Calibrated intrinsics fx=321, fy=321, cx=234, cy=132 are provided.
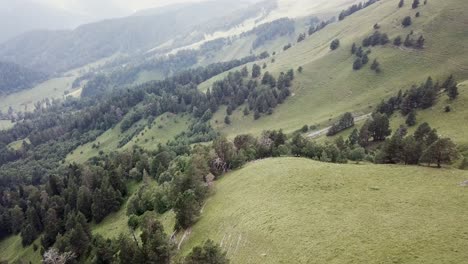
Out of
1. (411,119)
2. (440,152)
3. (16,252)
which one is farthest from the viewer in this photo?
(411,119)

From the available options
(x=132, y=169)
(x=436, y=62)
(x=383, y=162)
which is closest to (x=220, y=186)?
(x=383, y=162)

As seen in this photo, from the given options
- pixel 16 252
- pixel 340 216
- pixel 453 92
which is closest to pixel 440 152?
pixel 340 216

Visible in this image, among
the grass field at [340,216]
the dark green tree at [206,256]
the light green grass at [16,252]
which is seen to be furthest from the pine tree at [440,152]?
the light green grass at [16,252]

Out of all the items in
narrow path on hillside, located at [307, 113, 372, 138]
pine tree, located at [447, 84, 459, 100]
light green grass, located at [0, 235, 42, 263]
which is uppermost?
pine tree, located at [447, 84, 459, 100]

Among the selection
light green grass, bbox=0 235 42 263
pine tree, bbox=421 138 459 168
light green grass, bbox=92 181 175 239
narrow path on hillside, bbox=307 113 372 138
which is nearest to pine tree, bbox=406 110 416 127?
narrow path on hillside, bbox=307 113 372 138

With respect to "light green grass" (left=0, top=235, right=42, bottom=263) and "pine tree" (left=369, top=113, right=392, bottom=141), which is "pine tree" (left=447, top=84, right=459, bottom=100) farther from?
"light green grass" (left=0, top=235, right=42, bottom=263)

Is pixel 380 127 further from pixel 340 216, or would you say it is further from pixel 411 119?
pixel 340 216
